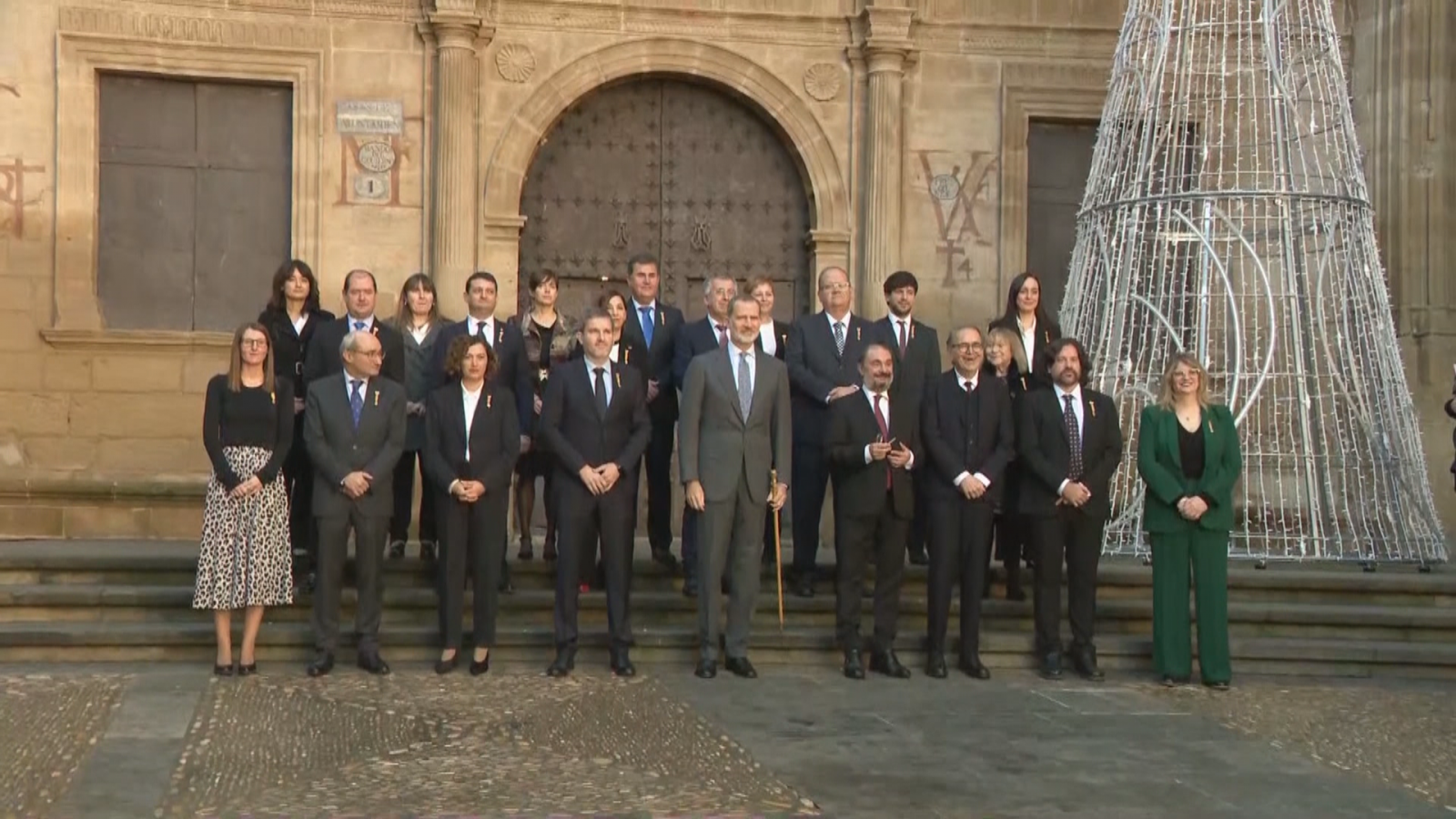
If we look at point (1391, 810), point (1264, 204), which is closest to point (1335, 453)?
point (1264, 204)

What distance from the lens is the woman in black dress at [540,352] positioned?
11.0m

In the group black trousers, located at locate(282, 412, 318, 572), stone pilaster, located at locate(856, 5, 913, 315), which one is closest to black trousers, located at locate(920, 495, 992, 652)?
black trousers, located at locate(282, 412, 318, 572)

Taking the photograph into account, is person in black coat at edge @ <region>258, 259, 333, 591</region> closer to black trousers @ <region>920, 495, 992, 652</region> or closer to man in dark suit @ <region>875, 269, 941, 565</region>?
man in dark suit @ <region>875, 269, 941, 565</region>

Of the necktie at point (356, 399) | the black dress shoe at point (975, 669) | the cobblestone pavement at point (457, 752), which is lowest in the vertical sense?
the cobblestone pavement at point (457, 752)

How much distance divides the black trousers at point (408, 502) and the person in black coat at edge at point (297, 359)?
495mm

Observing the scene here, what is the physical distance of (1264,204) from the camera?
12.8 meters

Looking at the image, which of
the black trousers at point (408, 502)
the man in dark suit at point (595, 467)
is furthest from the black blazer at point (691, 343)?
the black trousers at point (408, 502)

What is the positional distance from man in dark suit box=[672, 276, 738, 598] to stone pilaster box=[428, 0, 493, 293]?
3.98 meters

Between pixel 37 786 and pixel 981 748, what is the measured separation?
384cm

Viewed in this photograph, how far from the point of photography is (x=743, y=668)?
33.4 feet

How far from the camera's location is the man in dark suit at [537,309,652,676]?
1014 centimetres

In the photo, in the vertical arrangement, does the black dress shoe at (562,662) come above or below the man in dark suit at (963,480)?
below

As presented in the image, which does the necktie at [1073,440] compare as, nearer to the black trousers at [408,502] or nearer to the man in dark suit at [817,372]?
the man in dark suit at [817,372]

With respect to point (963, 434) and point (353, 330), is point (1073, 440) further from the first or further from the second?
point (353, 330)
